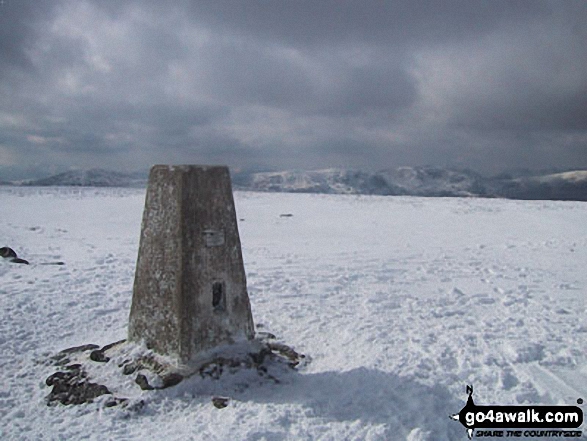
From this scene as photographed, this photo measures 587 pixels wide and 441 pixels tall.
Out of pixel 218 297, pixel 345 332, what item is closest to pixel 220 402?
pixel 218 297

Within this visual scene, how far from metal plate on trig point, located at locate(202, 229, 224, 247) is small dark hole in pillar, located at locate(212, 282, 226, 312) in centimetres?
55

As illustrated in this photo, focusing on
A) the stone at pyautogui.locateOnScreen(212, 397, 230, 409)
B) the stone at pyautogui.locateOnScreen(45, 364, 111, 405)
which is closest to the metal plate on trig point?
the stone at pyautogui.locateOnScreen(212, 397, 230, 409)

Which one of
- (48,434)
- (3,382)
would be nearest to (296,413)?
(48,434)

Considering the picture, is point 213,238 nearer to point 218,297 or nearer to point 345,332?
point 218,297

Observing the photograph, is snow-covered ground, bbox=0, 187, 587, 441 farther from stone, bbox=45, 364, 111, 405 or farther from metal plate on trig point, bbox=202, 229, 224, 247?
metal plate on trig point, bbox=202, 229, 224, 247

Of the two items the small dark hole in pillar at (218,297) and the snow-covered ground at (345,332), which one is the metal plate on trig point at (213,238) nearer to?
the small dark hole in pillar at (218,297)

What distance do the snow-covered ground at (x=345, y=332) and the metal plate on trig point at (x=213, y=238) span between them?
1780mm

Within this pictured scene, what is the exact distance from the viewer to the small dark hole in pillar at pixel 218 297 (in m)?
6.11

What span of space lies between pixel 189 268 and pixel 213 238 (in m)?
0.52

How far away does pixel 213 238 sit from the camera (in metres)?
6.02

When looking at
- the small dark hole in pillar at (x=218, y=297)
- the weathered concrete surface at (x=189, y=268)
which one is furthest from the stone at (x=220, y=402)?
the small dark hole in pillar at (x=218, y=297)

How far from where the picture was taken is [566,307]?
9414mm

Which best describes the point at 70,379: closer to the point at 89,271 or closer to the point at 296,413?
the point at 296,413

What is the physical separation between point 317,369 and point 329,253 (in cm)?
902
